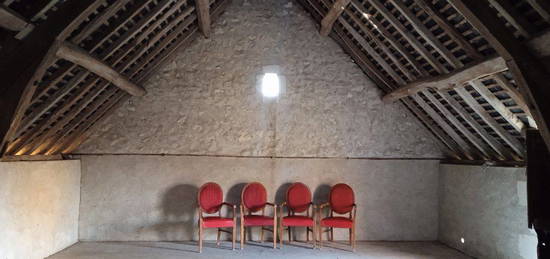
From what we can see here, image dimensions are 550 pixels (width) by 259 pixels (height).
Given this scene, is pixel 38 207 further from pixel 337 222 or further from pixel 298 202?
pixel 337 222

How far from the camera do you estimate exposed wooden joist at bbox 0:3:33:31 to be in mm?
3503

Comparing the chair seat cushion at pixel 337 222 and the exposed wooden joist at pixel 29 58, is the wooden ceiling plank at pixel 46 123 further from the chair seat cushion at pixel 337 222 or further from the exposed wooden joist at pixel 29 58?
the chair seat cushion at pixel 337 222

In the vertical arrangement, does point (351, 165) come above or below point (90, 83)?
below

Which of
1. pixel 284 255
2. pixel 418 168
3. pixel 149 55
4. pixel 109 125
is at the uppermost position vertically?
pixel 149 55

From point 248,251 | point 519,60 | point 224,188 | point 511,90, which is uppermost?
point 519,60

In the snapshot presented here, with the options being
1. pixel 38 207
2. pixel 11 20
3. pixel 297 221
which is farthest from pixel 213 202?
pixel 11 20

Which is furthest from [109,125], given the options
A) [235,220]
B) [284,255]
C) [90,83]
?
[284,255]

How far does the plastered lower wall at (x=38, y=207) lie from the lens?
17.3 ft

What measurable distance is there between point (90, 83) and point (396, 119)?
4730 mm

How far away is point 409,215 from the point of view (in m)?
8.02

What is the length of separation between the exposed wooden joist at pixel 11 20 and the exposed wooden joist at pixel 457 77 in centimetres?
410

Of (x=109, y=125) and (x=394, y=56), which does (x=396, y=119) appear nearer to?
(x=394, y=56)

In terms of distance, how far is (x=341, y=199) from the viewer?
758cm

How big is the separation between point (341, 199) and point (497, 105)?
283 centimetres
